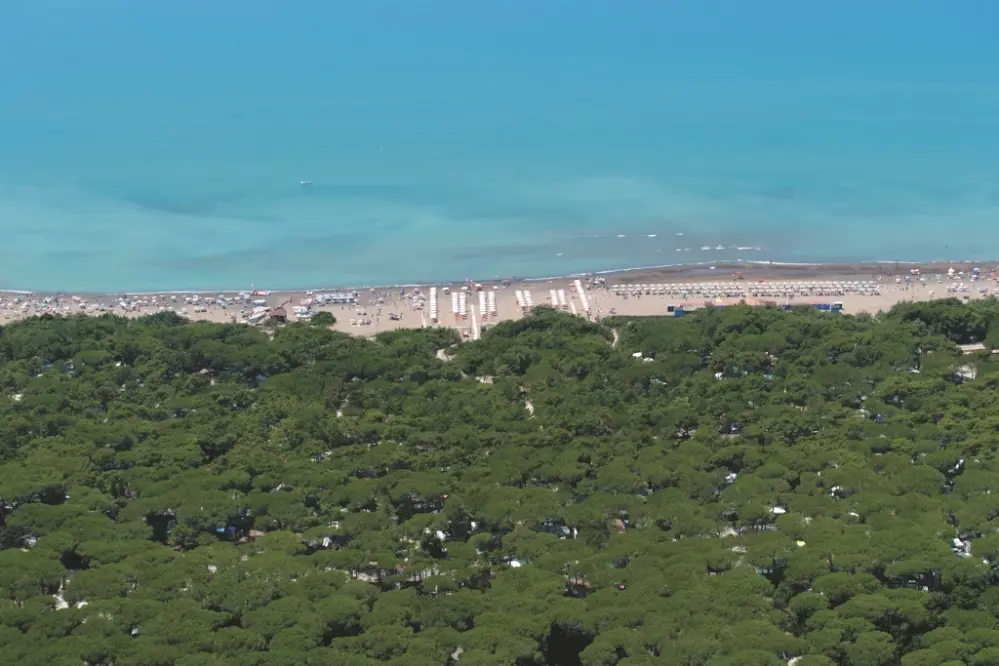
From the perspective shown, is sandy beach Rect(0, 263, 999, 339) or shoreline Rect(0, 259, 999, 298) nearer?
sandy beach Rect(0, 263, 999, 339)

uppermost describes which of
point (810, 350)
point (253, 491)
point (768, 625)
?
point (810, 350)

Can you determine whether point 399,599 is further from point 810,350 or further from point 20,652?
point 810,350

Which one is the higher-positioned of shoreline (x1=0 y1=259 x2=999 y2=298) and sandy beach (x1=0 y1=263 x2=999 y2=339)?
shoreline (x1=0 y1=259 x2=999 y2=298)

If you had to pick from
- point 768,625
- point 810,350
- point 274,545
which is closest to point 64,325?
point 274,545

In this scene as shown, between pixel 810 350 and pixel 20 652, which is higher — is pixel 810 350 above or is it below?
above
